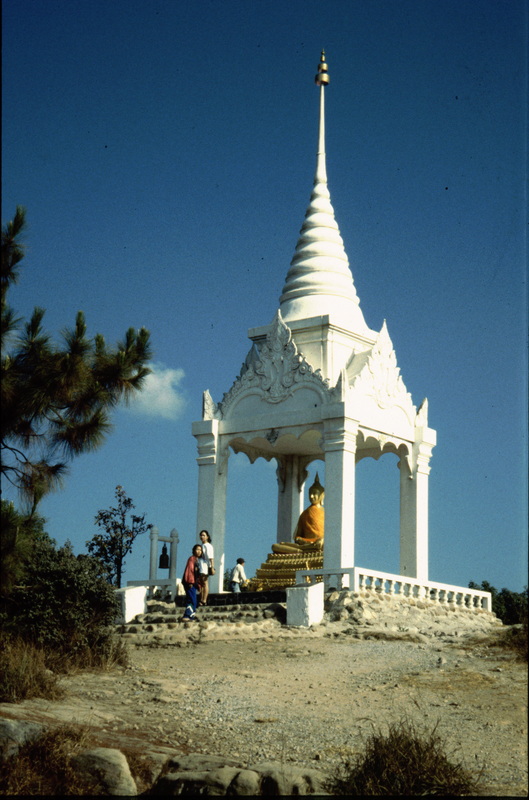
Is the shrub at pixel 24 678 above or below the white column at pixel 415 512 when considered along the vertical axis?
below

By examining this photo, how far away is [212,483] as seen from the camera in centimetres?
2633

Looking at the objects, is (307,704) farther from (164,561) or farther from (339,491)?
(164,561)

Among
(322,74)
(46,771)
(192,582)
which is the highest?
(322,74)

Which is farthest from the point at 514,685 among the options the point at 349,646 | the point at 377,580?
the point at 377,580

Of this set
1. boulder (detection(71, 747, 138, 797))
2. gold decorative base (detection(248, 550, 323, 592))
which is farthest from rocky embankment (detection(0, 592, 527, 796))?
gold decorative base (detection(248, 550, 323, 592))

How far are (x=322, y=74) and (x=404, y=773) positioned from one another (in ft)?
71.0

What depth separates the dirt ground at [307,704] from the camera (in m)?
12.8

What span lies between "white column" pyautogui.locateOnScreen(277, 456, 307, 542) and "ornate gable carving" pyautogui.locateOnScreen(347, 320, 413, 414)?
3324 mm

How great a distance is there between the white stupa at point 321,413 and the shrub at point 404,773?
1232 centimetres

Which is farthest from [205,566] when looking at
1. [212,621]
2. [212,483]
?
[212,483]

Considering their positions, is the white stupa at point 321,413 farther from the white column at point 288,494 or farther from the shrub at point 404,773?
the shrub at point 404,773

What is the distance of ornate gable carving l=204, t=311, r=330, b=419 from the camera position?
25.5 m

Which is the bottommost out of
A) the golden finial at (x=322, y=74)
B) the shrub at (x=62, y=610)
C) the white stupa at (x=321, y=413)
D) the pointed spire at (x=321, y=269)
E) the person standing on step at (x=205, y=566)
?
the shrub at (x=62, y=610)

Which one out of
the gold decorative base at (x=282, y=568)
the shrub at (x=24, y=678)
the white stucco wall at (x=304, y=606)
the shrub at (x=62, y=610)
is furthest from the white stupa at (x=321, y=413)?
the shrub at (x=24, y=678)
